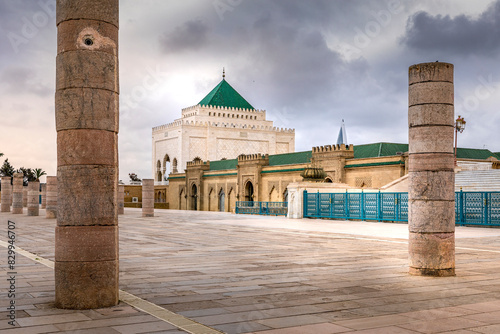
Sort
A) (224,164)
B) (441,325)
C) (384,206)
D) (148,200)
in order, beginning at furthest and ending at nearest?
(224,164) < (148,200) < (384,206) < (441,325)

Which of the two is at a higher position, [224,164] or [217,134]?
[217,134]

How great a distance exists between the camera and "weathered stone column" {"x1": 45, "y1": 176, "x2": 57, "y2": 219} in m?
23.0

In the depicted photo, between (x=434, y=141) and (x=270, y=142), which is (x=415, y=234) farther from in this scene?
(x=270, y=142)

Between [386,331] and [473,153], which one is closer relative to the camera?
[386,331]

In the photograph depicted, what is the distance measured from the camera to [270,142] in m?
58.0

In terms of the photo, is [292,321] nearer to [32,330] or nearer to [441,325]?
[441,325]

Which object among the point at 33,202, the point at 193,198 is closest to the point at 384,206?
the point at 33,202

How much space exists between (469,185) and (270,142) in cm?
3623

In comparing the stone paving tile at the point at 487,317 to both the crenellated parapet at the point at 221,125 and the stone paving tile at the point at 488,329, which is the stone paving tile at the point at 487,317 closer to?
the stone paving tile at the point at 488,329

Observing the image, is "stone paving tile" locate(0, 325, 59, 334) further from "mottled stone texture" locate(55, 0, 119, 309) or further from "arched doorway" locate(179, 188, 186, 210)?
"arched doorway" locate(179, 188, 186, 210)

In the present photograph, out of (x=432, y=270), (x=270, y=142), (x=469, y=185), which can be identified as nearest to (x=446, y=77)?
(x=432, y=270)

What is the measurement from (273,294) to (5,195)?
108ft

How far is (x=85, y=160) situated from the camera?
15.8 feet

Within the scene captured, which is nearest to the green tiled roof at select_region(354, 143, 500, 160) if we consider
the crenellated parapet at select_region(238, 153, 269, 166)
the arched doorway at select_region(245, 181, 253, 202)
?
the crenellated parapet at select_region(238, 153, 269, 166)
